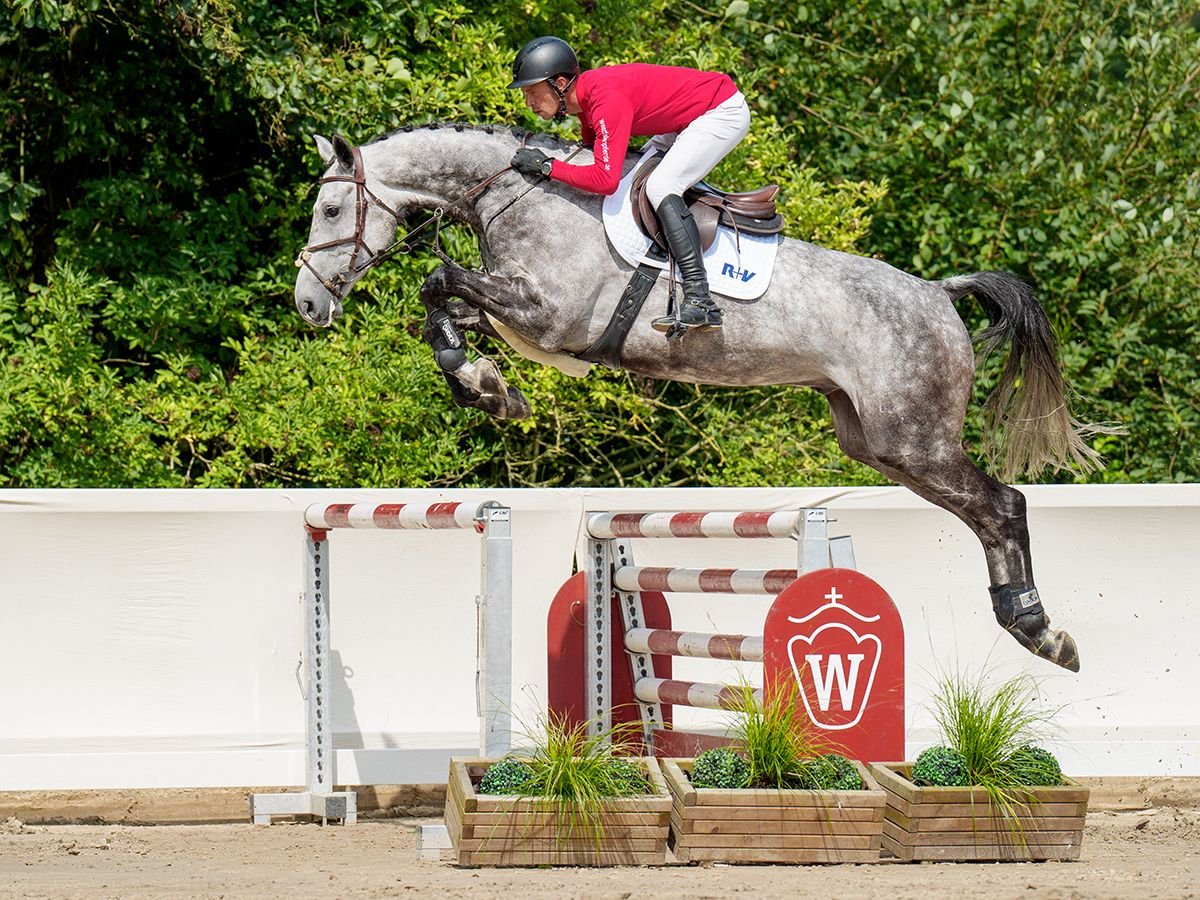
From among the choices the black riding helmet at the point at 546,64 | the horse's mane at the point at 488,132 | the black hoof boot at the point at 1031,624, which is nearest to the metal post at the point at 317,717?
the horse's mane at the point at 488,132

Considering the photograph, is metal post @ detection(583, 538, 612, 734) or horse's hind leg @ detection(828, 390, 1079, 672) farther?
metal post @ detection(583, 538, 612, 734)

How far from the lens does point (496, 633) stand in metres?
4.34

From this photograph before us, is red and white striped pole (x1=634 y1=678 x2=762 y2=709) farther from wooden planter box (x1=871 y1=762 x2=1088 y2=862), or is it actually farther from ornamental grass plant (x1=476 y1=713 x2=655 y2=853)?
wooden planter box (x1=871 y1=762 x2=1088 y2=862)

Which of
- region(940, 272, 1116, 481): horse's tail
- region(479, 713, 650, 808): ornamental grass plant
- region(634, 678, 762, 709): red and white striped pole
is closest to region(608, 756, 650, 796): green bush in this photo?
region(479, 713, 650, 808): ornamental grass plant

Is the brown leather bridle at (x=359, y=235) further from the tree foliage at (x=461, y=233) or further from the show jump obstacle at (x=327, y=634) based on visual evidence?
the tree foliage at (x=461, y=233)

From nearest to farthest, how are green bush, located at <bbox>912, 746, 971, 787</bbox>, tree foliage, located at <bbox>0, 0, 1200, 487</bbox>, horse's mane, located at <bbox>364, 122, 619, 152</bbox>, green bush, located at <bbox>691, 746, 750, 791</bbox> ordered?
green bush, located at <bbox>691, 746, 750, 791</bbox>
green bush, located at <bbox>912, 746, 971, 787</bbox>
horse's mane, located at <bbox>364, 122, 619, 152</bbox>
tree foliage, located at <bbox>0, 0, 1200, 487</bbox>

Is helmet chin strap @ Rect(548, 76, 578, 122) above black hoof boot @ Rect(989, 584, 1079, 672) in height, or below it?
above

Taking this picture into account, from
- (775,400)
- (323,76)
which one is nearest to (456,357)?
(323,76)

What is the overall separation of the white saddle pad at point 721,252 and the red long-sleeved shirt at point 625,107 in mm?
130

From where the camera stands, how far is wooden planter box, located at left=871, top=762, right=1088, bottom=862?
4121 millimetres

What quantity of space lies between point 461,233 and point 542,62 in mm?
3550

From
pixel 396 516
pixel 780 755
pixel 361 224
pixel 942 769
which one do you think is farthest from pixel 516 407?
pixel 942 769

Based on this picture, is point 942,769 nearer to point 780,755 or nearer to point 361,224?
point 780,755

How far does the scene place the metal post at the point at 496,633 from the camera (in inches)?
169
